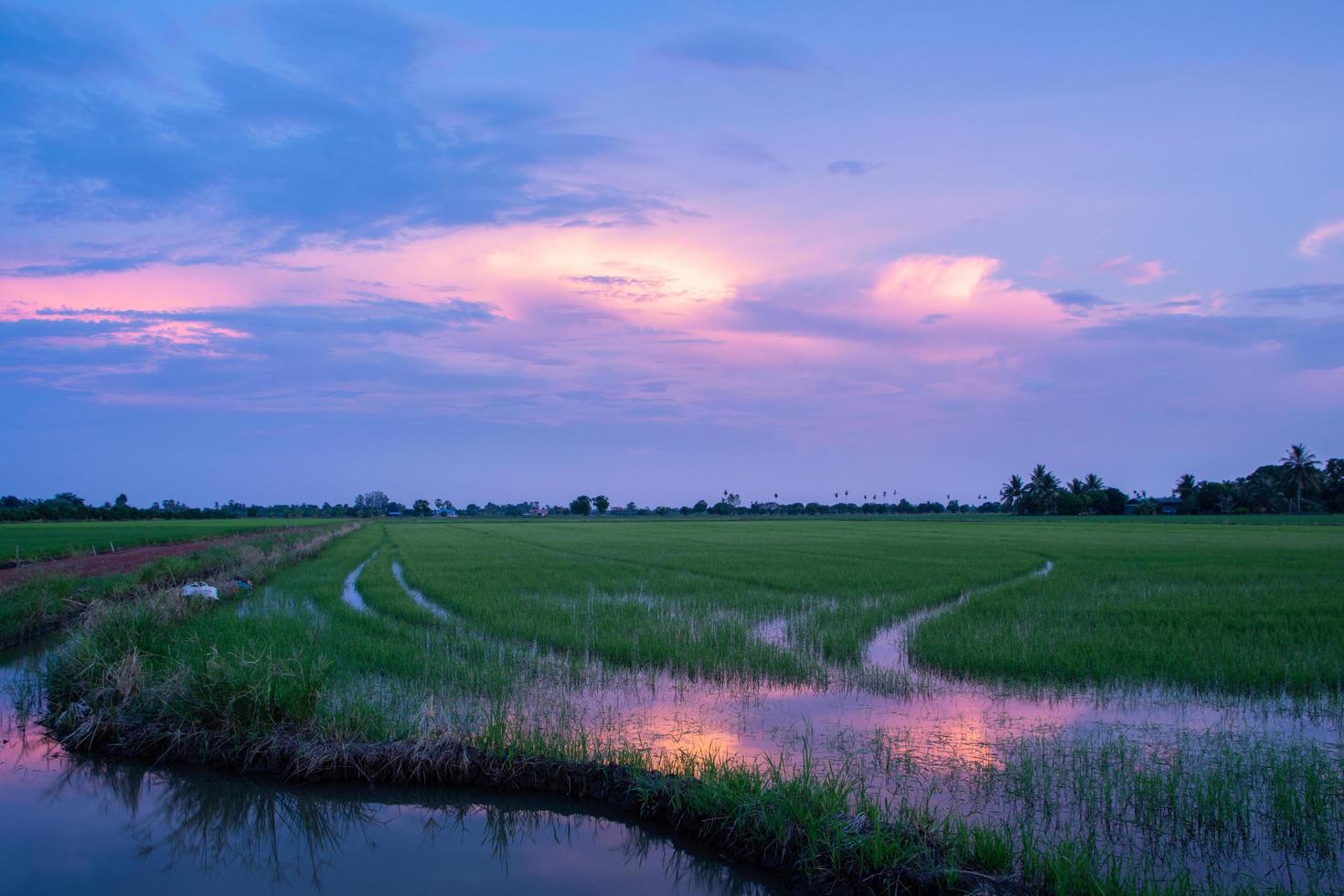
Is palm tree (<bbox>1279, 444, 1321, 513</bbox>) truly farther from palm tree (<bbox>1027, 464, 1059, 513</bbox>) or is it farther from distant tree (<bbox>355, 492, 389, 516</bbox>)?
distant tree (<bbox>355, 492, 389, 516</bbox>)

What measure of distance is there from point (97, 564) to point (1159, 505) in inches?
3814

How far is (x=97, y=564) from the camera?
74.7ft

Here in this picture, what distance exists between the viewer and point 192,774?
6383 mm

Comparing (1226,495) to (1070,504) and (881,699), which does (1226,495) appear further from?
(881,699)

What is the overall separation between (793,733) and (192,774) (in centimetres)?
517

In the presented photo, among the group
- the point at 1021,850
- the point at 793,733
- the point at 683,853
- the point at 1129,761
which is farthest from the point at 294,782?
the point at 1129,761

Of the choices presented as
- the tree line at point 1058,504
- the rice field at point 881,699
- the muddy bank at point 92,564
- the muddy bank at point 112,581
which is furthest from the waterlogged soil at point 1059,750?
the tree line at point 1058,504

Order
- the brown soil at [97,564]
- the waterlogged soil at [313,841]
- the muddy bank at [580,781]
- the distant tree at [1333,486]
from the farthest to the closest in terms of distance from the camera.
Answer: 1. the distant tree at [1333,486]
2. the brown soil at [97,564]
3. the waterlogged soil at [313,841]
4. the muddy bank at [580,781]

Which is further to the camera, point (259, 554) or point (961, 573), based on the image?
point (259, 554)

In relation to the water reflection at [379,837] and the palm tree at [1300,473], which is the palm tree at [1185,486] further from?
the water reflection at [379,837]

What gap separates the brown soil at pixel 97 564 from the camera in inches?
684

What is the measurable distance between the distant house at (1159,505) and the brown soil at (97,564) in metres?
87.6

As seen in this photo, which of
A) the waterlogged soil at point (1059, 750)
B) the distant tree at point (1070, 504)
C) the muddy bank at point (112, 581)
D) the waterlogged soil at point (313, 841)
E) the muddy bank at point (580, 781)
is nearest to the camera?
the muddy bank at point (580, 781)

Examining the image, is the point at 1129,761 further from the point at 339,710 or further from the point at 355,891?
the point at 339,710
